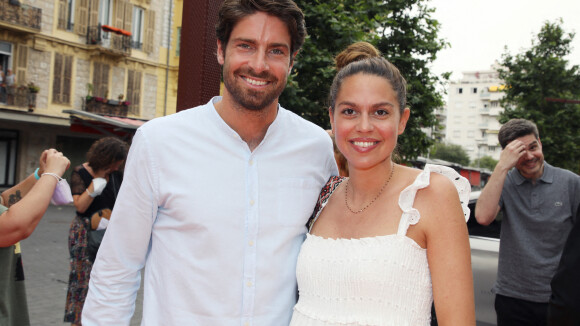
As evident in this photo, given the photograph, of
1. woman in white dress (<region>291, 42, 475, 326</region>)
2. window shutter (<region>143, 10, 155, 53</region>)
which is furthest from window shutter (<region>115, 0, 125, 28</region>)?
woman in white dress (<region>291, 42, 475, 326</region>)

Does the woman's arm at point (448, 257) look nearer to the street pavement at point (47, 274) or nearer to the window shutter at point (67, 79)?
the street pavement at point (47, 274)

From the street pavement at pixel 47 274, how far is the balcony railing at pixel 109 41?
1150 centimetres

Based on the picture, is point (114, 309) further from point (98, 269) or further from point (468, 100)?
point (468, 100)

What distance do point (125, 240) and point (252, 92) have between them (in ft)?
2.69

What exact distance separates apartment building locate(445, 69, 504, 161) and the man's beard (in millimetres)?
97169

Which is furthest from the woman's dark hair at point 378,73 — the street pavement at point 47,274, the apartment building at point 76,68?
the apartment building at point 76,68

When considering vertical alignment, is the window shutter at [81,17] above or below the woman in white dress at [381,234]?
above

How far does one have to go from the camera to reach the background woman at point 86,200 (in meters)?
4.73

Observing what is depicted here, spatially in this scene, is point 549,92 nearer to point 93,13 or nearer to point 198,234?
point 198,234

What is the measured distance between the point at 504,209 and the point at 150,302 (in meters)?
3.10

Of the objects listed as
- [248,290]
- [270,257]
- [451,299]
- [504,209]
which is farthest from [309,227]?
[504,209]

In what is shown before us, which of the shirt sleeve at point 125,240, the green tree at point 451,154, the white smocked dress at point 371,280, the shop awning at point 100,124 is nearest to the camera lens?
the white smocked dress at point 371,280

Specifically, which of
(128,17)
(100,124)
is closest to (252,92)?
(100,124)

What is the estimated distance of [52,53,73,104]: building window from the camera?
20797 mm
